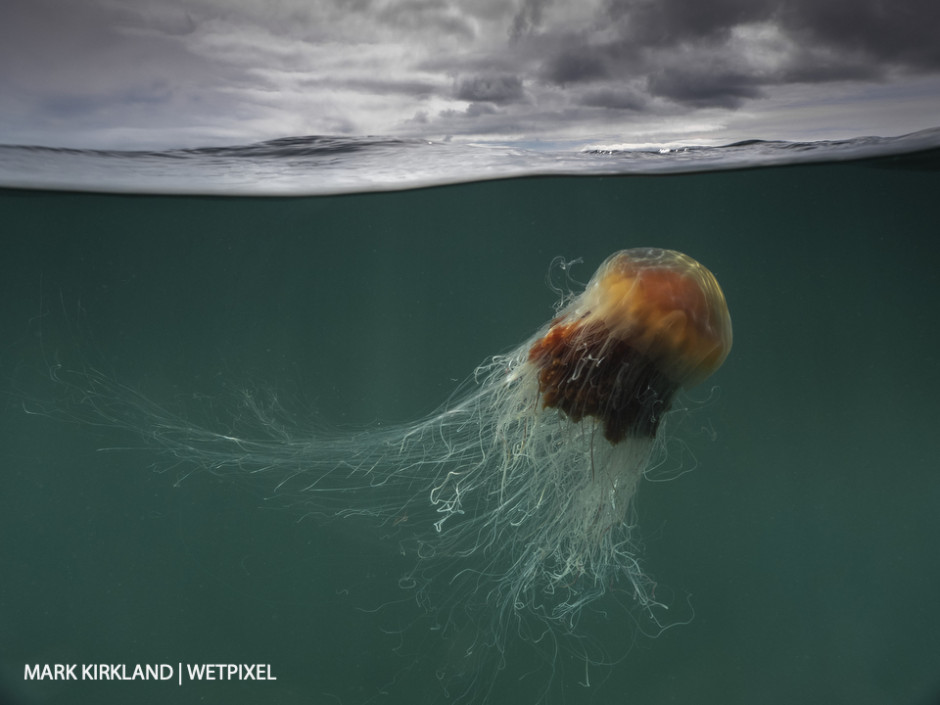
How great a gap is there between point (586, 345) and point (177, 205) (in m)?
5.26

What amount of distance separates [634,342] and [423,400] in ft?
12.9

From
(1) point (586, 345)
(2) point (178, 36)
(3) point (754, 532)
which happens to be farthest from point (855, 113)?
(2) point (178, 36)

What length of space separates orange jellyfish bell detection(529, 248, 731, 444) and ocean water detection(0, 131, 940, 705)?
198 centimetres

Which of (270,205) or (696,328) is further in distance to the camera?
(270,205)

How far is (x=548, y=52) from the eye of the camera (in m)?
3.48

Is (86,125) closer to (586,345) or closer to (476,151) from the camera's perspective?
(476,151)

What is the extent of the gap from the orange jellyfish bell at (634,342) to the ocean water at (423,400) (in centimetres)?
198

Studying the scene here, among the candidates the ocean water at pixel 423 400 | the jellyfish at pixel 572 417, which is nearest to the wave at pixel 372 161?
the ocean water at pixel 423 400

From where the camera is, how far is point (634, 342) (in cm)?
262

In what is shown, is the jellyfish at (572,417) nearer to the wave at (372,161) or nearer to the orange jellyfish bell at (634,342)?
the orange jellyfish bell at (634,342)

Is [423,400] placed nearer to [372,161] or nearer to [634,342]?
[372,161]

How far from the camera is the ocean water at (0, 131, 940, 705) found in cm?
519

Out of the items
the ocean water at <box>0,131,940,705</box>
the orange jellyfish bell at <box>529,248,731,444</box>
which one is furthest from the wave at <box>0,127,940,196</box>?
the orange jellyfish bell at <box>529,248,731,444</box>

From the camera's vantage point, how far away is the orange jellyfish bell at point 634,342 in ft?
8.46
